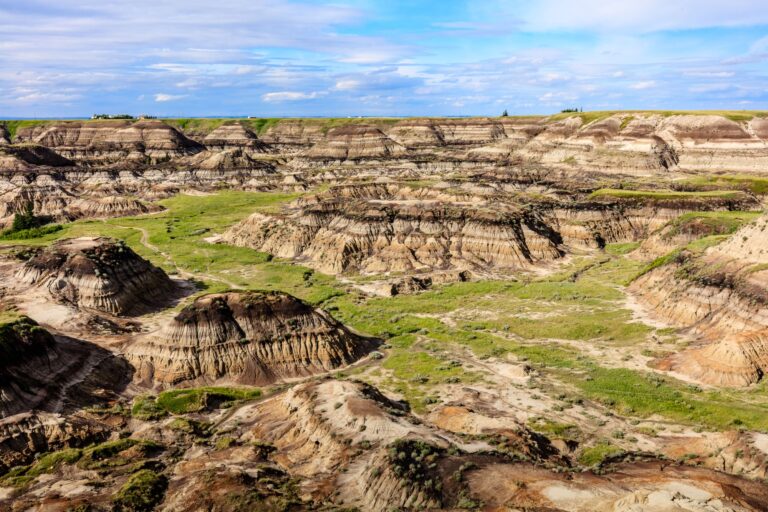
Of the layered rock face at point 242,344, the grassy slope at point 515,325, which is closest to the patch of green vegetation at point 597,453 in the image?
the grassy slope at point 515,325

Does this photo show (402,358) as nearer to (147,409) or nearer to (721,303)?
(147,409)

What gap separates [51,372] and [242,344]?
44.9 feet

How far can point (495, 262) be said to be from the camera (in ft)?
268

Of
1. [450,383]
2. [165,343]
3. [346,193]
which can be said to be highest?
[346,193]

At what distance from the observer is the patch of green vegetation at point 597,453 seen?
30.9m

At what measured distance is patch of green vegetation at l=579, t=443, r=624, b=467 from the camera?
30.9 meters

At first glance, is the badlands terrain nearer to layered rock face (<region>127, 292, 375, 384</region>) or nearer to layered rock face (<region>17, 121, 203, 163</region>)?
layered rock face (<region>127, 292, 375, 384</region>)

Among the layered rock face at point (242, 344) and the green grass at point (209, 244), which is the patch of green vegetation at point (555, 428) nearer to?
the layered rock face at point (242, 344)

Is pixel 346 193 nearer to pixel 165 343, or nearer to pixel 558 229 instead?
pixel 558 229

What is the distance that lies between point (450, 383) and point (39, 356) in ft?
98.8

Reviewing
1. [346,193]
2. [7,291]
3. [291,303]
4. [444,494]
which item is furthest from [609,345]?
[346,193]

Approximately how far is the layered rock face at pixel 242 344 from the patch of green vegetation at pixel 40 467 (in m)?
12.2

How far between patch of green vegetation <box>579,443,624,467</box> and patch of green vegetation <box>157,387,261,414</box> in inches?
929

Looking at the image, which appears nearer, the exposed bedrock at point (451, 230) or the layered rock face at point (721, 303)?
the layered rock face at point (721, 303)
